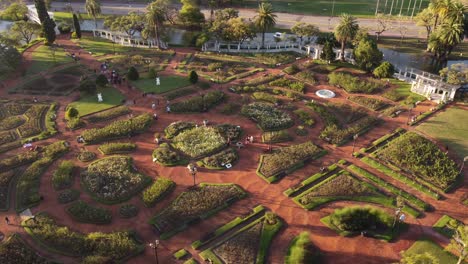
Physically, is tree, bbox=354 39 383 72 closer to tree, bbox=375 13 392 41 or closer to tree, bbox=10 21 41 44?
tree, bbox=375 13 392 41

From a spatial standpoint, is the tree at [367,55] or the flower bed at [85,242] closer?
the flower bed at [85,242]

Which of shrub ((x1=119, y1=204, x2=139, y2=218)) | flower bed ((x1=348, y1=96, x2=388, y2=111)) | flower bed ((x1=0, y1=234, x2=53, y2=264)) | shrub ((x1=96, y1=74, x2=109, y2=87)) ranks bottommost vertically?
flower bed ((x1=0, y1=234, x2=53, y2=264))

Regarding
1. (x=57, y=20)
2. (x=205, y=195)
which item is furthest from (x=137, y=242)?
(x=57, y=20)

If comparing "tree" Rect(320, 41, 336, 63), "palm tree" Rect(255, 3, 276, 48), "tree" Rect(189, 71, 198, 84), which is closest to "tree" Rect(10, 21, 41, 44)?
"tree" Rect(189, 71, 198, 84)

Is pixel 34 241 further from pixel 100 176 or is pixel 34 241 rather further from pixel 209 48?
pixel 209 48

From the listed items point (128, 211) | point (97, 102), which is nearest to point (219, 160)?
point (128, 211)

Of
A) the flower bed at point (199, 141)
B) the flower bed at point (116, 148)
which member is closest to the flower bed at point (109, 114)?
the flower bed at point (116, 148)

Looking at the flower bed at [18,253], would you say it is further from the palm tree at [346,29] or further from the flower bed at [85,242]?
the palm tree at [346,29]
